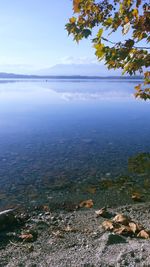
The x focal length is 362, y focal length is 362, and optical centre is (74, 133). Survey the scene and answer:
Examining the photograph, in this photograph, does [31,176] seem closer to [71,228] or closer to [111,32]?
[71,228]

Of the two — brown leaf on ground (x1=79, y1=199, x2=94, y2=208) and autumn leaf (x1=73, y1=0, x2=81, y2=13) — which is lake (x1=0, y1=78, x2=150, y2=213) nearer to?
brown leaf on ground (x1=79, y1=199, x2=94, y2=208)

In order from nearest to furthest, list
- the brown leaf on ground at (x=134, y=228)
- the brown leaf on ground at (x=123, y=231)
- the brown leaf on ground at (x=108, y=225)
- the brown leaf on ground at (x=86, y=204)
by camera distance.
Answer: the brown leaf on ground at (x=123, y=231) → the brown leaf on ground at (x=134, y=228) → the brown leaf on ground at (x=108, y=225) → the brown leaf on ground at (x=86, y=204)

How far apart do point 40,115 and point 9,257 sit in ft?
128

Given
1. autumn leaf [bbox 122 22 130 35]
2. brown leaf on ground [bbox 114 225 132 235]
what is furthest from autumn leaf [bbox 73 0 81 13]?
brown leaf on ground [bbox 114 225 132 235]

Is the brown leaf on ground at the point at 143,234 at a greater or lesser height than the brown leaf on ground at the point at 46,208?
greater

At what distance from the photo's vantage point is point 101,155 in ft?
72.5

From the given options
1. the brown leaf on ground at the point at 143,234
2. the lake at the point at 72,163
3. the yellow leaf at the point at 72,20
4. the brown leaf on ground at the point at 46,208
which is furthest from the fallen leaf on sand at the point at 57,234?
the yellow leaf at the point at 72,20

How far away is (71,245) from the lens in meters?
9.02

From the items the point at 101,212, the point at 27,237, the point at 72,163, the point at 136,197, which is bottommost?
the point at 72,163

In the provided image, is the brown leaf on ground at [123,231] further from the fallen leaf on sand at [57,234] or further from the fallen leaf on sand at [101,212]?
the fallen leaf on sand at [101,212]

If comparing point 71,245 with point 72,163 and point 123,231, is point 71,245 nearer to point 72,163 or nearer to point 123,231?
point 123,231

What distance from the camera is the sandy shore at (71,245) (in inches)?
310

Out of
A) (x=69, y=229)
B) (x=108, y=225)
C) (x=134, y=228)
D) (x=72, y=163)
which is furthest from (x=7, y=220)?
(x=72, y=163)

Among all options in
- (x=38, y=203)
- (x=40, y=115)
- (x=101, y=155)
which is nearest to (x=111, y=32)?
(x=38, y=203)
